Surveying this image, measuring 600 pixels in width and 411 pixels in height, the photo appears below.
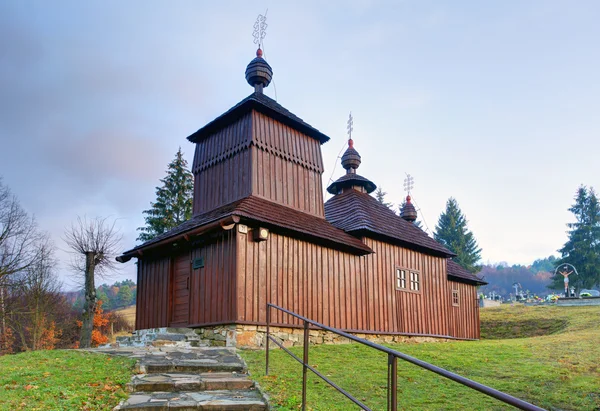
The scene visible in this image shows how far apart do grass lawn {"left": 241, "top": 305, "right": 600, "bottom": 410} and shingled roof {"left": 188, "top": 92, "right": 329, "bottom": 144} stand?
6609 mm

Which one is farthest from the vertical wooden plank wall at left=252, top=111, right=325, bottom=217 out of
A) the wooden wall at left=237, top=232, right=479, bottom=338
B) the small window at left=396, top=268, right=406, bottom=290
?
the small window at left=396, top=268, right=406, bottom=290

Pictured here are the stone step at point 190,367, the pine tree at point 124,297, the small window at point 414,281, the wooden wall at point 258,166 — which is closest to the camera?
the stone step at point 190,367

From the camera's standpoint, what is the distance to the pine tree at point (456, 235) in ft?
161

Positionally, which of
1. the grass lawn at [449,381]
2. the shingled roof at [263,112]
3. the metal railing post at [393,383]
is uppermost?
the shingled roof at [263,112]

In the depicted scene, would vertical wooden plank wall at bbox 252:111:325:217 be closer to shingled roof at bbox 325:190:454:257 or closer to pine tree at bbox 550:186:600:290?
shingled roof at bbox 325:190:454:257

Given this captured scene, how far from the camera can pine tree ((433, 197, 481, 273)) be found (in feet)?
161

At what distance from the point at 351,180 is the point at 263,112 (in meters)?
6.17

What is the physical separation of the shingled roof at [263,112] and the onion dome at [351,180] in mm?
3731

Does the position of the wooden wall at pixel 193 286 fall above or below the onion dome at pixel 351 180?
below

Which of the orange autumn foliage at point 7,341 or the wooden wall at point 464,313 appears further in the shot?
the orange autumn foliage at point 7,341

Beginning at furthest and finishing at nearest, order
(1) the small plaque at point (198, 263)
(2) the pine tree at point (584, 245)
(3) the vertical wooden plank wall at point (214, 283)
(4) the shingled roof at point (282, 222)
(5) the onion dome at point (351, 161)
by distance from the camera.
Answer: (2) the pine tree at point (584, 245), (5) the onion dome at point (351, 161), (1) the small plaque at point (198, 263), (4) the shingled roof at point (282, 222), (3) the vertical wooden plank wall at point (214, 283)

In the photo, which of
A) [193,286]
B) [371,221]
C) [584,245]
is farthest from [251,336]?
[584,245]

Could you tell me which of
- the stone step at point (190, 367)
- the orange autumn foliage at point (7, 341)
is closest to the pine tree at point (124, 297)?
the orange autumn foliage at point (7, 341)

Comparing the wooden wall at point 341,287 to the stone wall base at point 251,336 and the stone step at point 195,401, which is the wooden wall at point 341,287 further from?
the stone step at point 195,401
